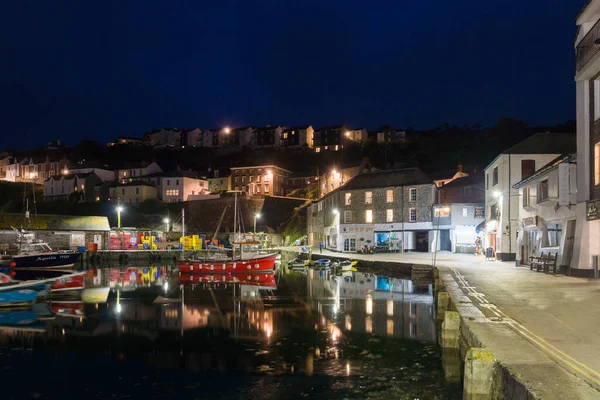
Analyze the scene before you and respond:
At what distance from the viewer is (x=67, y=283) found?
1302 inches

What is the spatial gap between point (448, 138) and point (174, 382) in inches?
4712

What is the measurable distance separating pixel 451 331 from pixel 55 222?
61123 mm

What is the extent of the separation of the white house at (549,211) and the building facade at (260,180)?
7478 centimetres

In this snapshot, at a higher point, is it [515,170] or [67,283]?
[515,170]

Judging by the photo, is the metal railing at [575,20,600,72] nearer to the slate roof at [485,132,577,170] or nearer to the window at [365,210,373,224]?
the slate roof at [485,132,577,170]

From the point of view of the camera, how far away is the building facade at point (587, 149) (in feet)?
73.8

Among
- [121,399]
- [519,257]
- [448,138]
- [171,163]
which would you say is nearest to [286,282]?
[519,257]

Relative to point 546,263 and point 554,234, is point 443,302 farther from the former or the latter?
point 554,234

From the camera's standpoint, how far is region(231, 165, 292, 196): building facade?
108250 millimetres

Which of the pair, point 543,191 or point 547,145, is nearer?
point 543,191

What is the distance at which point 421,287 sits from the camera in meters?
32.7

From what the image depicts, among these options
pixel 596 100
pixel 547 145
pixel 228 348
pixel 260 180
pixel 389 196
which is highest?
pixel 260 180

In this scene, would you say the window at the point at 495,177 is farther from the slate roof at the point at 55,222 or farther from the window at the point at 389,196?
the slate roof at the point at 55,222

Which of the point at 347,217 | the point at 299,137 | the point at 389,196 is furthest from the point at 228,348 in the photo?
the point at 299,137
